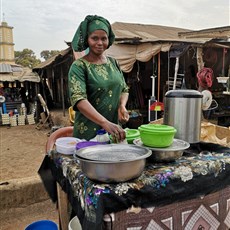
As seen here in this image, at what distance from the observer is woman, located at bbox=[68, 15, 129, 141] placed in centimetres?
138

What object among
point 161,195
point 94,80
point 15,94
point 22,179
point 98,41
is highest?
point 98,41

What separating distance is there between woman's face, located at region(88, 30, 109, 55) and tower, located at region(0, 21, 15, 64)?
25662 millimetres

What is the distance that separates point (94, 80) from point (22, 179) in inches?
72.3

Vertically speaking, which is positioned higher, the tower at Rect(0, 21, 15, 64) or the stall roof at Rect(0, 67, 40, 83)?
the tower at Rect(0, 21, 15, 64)

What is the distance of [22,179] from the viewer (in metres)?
2.73

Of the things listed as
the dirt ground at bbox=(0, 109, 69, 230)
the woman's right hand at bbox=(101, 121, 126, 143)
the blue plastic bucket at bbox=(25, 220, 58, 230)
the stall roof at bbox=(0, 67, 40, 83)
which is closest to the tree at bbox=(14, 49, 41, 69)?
the stall roof at bbox=(0, 67, 40, 83)

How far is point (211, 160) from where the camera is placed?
115cm

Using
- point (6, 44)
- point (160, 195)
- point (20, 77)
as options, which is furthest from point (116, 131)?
point (6, 44)

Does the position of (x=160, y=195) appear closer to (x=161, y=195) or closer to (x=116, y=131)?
(x=161, y=195)

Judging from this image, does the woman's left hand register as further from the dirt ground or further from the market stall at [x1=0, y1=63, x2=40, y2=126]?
the market stall at [x1=0, y1=63, x2=40, y2=126]

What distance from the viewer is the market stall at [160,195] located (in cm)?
89

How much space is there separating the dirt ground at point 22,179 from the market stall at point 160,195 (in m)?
1.57

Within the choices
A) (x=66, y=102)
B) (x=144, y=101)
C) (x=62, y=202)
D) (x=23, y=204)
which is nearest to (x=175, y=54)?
(x=144, y=101)

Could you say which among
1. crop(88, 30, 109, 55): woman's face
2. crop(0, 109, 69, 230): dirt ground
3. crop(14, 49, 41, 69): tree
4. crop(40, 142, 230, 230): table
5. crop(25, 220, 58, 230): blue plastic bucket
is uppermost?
crop(14, 49, 41, 69): tree
